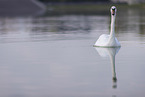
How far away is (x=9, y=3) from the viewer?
8319cm

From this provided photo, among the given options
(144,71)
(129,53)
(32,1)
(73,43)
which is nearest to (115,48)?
(129,53)

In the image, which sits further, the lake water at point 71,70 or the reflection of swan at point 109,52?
the reflection of swan at point 109,52

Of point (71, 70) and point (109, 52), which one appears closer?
point (71, 70)

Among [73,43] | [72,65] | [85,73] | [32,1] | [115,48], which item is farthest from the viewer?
[32,1]

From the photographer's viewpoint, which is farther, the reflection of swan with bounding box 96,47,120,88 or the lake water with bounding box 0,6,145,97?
the reflection of swan with bounding box 96,47,120,88

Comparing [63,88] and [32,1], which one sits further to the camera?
[32,1]

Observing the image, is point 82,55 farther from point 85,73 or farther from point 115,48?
point 85,73

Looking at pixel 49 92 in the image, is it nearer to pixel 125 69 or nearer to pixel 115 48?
pixel 125 69

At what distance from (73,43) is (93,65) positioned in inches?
265

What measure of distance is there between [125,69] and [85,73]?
125 cm

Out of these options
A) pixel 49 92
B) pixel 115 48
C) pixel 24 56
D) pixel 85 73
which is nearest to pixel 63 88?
pixel 49 92

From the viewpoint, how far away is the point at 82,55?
15523 mm

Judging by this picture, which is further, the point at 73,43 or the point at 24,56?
the point at 73,43

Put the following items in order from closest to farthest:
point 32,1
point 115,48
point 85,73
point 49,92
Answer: point 49,92, point 85,73, point 115,48, point 32,1
